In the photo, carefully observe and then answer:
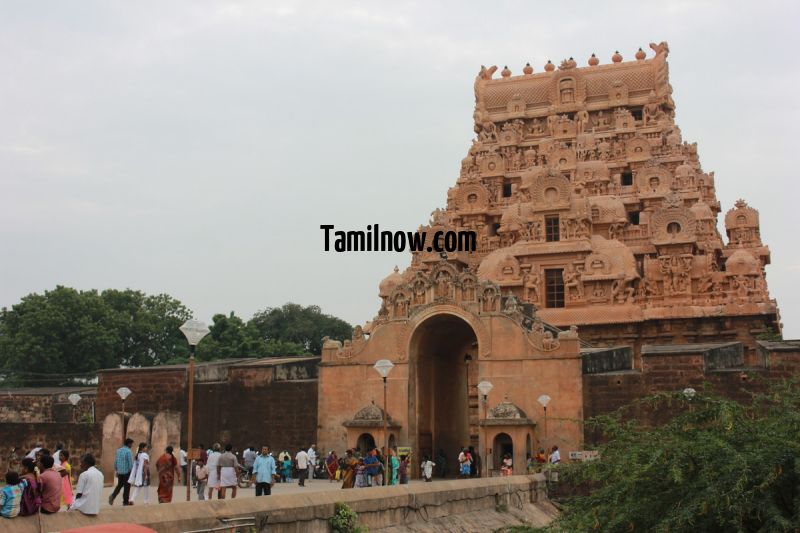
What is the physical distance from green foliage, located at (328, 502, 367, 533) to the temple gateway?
14729 mm

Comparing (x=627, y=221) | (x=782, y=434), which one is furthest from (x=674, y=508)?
(x=627, y=221)

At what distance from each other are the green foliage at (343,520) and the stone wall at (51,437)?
18.2 m

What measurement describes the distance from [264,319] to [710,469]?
74.1m

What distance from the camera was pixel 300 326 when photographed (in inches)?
A: 3179

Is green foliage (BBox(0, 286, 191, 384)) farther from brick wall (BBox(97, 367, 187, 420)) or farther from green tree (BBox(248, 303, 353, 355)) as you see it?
brick wall (BBox(97, 367, 187, 420))

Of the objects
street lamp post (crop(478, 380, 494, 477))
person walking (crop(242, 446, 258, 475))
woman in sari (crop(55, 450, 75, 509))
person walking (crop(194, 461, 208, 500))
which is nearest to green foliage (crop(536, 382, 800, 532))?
woman in sari (crop(55, 450, 75, 509))

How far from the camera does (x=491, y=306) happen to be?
30.1 metres

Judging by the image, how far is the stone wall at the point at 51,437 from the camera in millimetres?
29828

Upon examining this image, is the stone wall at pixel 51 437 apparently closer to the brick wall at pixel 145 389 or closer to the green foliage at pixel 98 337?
the brick wall at pixel 145 389

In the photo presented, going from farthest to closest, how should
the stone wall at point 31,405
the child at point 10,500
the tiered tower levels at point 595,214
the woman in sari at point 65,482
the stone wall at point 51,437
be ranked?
the stone wall at point 31,405, the tiered tower levels at point 595,214, the stone wall at point 51,437, the woman in sari at point 65,482, the child at point 10,500

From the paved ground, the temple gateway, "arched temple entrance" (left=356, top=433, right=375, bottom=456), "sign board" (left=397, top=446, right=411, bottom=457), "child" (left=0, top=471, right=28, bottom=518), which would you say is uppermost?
the temple gateway

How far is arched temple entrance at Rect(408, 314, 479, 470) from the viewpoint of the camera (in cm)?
3105

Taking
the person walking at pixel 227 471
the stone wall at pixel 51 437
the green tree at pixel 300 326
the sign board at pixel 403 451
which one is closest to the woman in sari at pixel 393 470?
the sign board at pixel 403 451

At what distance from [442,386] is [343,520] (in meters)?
21.2
